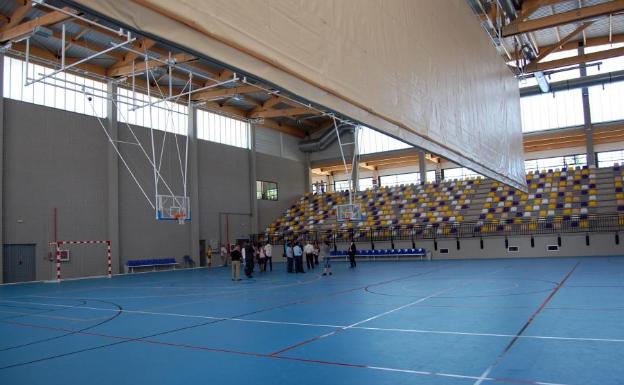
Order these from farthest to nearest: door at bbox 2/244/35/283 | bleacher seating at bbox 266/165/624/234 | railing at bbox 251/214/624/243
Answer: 1. bleacher seating at bbox 266/165/624/234
2. railing at bbox 251/214/624/243
3. door at bbox 2/244/35/283

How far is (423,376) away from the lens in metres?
5.12

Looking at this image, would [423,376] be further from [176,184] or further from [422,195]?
[422,195]

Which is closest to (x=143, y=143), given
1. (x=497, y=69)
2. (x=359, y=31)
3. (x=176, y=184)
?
(x=176, y=184)

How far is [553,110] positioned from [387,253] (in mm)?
16426

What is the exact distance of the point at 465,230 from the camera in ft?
97.3

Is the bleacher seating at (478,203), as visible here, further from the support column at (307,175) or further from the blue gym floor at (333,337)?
the blue gym floor at (333,337)

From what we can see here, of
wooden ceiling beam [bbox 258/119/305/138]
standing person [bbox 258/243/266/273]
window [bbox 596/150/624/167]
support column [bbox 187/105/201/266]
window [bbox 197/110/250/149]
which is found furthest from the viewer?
window [bbox 596/150/624/167]

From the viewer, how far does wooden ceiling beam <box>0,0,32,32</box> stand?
18.5 m

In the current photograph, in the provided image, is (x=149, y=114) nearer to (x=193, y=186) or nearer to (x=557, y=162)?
(x=193, y=186)

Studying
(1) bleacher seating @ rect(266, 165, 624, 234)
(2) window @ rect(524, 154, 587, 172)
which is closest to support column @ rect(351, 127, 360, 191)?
(1) bleacher seating @ rect(266, 165, 624, 234)

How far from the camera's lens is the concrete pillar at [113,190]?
2561cm

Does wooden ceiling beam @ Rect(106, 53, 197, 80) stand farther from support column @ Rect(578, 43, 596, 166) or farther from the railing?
support column @ Rect(578, 43, 596, 166)

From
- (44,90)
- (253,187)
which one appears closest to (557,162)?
(253,187)

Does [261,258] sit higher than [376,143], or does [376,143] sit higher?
[376,143]
